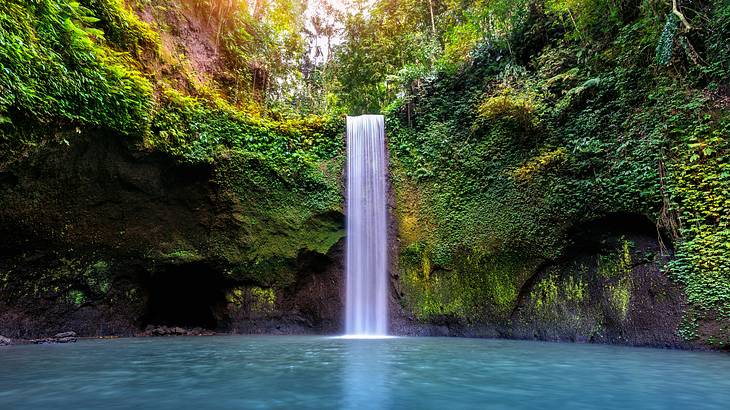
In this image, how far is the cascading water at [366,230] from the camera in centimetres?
1082

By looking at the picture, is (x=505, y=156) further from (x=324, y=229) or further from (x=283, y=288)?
(x=283, y=288)

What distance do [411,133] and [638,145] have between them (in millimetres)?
5757

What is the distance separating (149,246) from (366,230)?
5.34 metres

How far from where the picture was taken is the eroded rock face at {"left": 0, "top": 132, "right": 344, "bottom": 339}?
8.30 metres

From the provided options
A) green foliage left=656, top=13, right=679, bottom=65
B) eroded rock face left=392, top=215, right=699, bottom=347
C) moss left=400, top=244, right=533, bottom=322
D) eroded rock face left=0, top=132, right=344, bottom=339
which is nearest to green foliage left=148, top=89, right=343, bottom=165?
eroded rock face left=0, top=132, right=344, bottom=339

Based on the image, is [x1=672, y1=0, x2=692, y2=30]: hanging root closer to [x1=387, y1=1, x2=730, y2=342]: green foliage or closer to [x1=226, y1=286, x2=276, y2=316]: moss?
[x1=387, y1=1, x2=730, y2=342]: green foliage

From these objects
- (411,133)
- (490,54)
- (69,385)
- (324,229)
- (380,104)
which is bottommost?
(69,385)

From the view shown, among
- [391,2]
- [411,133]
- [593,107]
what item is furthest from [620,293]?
[391,2]

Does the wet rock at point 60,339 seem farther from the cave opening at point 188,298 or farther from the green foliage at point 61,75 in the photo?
A: the green foliage at point 61,75

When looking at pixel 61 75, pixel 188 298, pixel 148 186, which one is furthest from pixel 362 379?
pixel 188 298

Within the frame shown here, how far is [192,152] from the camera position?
32.8 feet

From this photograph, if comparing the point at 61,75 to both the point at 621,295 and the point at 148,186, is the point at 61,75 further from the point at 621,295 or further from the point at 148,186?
the point at 621,295

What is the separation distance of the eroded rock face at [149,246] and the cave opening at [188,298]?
0.03m

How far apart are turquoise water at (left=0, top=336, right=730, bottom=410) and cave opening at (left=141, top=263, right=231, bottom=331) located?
407cm
